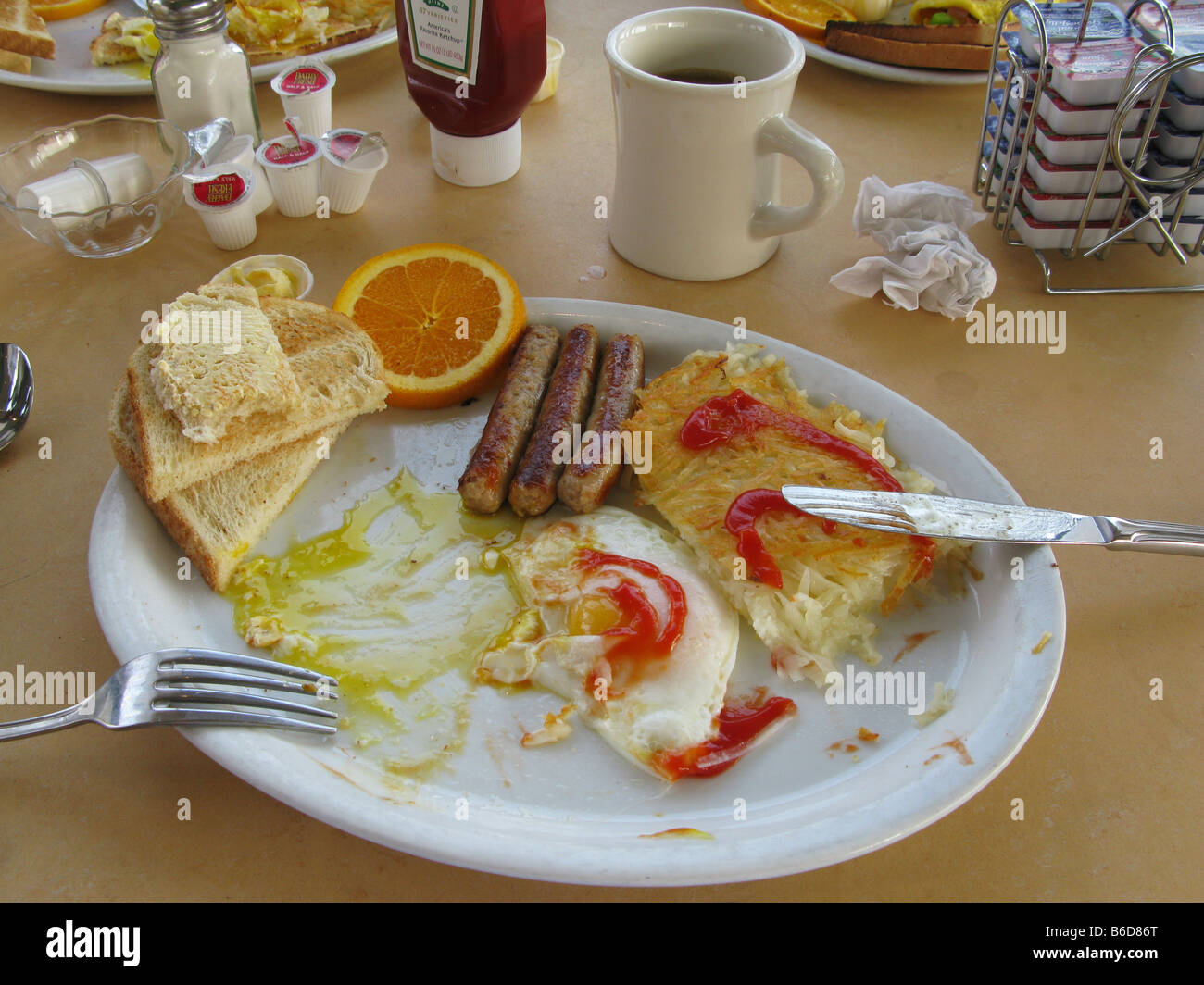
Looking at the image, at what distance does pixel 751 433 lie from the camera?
215cm

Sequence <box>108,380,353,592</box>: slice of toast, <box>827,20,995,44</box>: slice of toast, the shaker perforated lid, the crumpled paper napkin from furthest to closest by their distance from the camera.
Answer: <box>827,20,995,44</box>: slice of toast
the shaker perforated lid
the crumpled paper napkin
<box>108,380,353,592</box>: slice of toast

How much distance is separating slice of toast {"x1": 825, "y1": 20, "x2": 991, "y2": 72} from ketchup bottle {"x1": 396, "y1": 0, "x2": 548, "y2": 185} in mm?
1351

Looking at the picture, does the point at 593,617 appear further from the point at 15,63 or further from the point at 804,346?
the point at 15,63

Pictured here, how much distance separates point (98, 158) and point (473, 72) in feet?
4.45

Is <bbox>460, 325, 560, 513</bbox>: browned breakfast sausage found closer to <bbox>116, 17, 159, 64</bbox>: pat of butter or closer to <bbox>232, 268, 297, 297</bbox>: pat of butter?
<bbox>232, 268, 297, 297</bbox>: pat of butter

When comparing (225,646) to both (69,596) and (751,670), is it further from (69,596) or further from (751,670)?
(751,670)

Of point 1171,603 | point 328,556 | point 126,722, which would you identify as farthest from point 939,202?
point 126,722

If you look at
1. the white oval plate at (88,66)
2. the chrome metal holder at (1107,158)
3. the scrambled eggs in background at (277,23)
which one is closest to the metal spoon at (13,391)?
the white oval plate at (88,66)

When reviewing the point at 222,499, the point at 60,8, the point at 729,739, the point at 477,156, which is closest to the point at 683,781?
the point at 729,739

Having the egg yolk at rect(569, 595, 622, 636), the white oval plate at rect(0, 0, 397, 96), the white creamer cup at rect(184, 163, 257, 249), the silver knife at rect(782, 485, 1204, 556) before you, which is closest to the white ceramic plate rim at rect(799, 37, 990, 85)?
the white oval plate at rect(0, 0, 397, 96)

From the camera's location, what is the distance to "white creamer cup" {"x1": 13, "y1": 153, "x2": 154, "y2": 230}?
9.36 feet

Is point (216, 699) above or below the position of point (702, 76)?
below

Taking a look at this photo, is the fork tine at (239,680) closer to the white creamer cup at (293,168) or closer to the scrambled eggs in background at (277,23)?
the white creamer cup at (293,168)

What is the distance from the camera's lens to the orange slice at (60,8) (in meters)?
3.92
